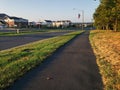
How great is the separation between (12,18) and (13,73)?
14471cm

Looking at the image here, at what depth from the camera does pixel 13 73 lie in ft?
32.1

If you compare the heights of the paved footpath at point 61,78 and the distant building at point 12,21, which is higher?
the distant building at point 12,21

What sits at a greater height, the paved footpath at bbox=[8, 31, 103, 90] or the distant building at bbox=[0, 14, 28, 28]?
the distant building at bbox=[0, 14, 28, 28]

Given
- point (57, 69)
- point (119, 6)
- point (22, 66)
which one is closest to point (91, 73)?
point (57, 69)

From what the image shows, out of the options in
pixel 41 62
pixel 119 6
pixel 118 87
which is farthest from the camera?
pixel 119 6

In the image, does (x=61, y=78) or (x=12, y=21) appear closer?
(x=61, y=78)

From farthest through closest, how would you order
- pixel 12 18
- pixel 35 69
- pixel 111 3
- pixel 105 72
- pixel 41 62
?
pixel 12 18, pixel 111 3, pixel 41 62, pixel 35 69, pixel 105 72

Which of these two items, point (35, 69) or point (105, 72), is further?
point (35, 69)

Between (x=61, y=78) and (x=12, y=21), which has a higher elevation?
(x=12, y=21)

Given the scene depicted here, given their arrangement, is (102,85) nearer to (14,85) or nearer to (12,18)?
(14,85)

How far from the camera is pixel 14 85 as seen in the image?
8.12 metres

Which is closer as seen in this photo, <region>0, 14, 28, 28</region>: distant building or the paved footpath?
the paved footpath

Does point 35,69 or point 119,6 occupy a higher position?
point 119,6

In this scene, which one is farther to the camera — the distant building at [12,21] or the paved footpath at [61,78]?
the distant building at [12,21]
